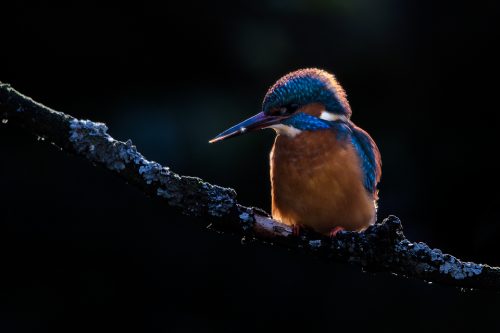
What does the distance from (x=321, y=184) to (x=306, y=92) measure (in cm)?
35

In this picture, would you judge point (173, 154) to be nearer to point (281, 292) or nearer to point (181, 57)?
point (181, 57)

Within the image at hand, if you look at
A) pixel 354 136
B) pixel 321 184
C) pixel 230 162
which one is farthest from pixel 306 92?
pixel 230 162

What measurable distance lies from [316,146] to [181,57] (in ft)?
6.67

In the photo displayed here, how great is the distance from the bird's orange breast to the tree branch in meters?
0.31

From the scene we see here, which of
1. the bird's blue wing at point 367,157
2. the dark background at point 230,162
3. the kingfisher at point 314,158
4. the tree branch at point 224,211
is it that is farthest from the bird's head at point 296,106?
the dark background at point 230,162

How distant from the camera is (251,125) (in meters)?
2.65

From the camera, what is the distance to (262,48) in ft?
14.2

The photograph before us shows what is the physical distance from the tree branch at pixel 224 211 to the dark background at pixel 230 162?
2.09 metres

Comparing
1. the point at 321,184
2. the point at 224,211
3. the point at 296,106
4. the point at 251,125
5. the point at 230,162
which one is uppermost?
the point at 230,162

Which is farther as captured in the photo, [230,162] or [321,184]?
[230,162]

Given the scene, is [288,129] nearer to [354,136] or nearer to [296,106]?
[296,106]

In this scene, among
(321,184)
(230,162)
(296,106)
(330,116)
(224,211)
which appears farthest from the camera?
(230,162)

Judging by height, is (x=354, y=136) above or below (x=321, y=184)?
above

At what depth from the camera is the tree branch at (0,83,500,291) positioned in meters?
1.94
